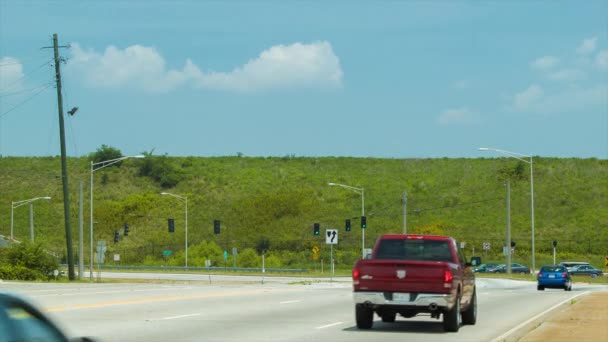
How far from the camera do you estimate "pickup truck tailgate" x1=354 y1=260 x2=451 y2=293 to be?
20.3 metres

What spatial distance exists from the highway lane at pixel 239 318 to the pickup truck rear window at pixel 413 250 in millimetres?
1513

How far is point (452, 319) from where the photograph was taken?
20656 mm

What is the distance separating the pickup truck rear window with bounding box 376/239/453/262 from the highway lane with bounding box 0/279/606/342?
59.6 inches

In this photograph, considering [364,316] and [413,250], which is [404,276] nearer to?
[364,316]

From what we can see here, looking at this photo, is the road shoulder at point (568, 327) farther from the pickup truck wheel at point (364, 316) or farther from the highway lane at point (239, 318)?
the pickup truck wheel at point (364, 316)

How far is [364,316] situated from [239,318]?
4.13 m

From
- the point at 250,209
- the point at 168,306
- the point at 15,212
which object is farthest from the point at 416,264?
the point at 15,212

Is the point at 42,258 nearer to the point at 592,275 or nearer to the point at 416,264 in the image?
the point at 416,264

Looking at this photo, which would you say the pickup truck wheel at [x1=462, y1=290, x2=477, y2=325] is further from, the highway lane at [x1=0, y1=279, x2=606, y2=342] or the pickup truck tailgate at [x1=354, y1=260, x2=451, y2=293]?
the pickup truck tailgate at [x1=354, y1=260, x2=451, y2=293]

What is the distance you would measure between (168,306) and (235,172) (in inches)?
4449

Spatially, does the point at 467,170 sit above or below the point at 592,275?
above

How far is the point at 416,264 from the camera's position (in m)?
20.4

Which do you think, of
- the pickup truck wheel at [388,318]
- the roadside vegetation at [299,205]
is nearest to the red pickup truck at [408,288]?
the pickup truck wheel at [388,318]

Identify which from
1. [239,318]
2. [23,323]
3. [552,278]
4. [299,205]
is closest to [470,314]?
[239,318]
